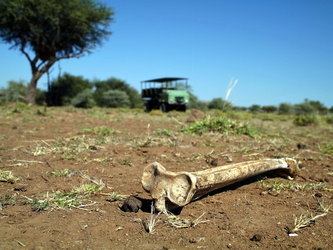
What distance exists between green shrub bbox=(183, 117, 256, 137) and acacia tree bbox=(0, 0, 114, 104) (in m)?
16.5

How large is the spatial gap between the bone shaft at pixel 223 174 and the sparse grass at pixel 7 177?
174cm

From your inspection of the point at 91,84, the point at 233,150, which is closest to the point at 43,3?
the point at 91,84

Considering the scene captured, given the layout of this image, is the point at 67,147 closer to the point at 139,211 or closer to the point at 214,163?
the point at 214,163

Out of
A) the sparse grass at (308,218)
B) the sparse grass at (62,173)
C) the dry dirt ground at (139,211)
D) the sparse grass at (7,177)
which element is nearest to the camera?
the dry dirt ground at (139,211)

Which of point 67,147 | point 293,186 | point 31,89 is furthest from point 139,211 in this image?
point 31,89

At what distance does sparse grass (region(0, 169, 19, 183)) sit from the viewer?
2.81 metres

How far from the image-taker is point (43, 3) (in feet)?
62.6

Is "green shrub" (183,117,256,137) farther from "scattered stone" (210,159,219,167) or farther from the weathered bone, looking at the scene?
the weathered bone

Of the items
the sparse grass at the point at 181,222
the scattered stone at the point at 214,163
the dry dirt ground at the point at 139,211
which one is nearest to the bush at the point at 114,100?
the dry dirt ground at the point at 139,211

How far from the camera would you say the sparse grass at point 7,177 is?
9.21ft

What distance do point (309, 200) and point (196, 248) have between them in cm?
131

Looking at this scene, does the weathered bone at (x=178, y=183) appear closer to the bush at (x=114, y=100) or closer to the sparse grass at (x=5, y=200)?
the sparse grass at (x=5, y=200)

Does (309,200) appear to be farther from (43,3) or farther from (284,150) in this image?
(43,3)

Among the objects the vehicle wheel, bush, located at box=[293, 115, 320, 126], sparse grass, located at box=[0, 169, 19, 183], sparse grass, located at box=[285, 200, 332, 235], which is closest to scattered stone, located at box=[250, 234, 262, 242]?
sparse grass, located at box=[285, 200, 332, 235]
